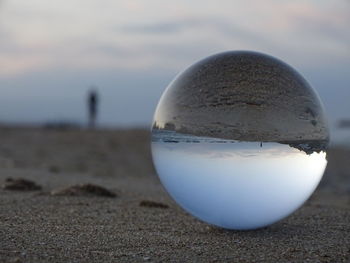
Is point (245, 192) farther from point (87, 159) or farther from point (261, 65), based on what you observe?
point (87, 159)

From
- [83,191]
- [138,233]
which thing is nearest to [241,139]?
[138,233]

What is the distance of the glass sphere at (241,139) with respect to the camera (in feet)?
19.8

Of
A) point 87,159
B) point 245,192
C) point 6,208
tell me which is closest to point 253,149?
point 245,192

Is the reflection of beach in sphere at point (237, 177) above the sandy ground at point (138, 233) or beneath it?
above

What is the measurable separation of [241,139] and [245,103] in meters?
0.37

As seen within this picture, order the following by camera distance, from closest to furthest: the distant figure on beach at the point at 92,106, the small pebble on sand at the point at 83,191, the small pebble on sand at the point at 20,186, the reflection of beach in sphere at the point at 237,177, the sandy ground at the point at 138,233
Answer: the sandy ground at the point at 138,233, the reflection of beach in sphere at the point at 237,177, the small pebble on sand at the point at 83,191, the small pebble on sand at the point at 20,186, the distant figure on beach at the point at 92,106

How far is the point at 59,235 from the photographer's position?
21.8ft

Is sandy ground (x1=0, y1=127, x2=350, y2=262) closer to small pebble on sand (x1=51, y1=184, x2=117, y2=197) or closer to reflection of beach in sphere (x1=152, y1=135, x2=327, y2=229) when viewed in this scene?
small pebble on sand (x1=51, y1=184, x2=117, y2=197)

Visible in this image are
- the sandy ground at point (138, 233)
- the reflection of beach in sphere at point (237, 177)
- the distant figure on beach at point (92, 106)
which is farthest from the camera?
the distant figure on beach at point (92, 106)

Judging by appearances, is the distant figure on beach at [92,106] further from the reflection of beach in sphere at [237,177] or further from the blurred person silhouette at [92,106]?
the reflection of beach in sphere at [237,177]

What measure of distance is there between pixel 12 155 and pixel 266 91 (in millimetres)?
14263

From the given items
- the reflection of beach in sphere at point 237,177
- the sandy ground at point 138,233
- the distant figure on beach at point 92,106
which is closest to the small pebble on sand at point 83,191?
the sandy ground at point 138,233

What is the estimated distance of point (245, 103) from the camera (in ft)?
20.0

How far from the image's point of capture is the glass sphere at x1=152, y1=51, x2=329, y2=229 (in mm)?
6039
